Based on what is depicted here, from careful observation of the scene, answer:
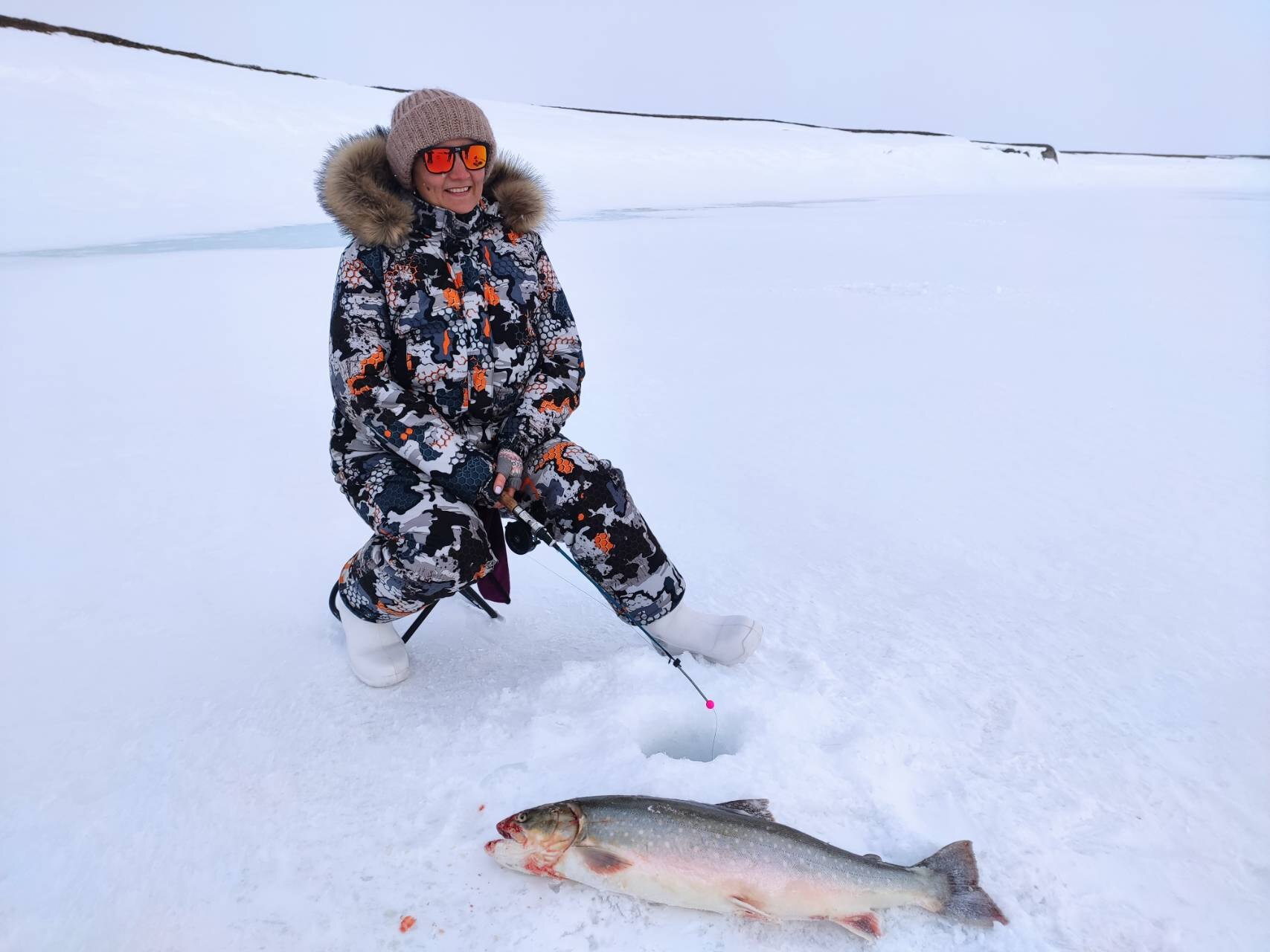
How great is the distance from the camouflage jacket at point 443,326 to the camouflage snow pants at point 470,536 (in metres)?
0.08

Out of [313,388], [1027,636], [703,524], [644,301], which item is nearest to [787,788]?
[1027,636]

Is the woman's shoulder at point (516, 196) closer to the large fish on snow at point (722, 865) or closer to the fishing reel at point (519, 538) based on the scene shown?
the fishing reel at point (519, 538)

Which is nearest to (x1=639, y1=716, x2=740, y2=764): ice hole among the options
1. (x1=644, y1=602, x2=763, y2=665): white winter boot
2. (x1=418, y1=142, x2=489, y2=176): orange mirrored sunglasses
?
(x1=644, y1=602, x2=763, y2=665): white winter boot

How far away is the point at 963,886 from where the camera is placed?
60.1 inches

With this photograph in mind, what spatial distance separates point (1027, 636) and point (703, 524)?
1.21m

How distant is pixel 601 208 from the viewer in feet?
52.9

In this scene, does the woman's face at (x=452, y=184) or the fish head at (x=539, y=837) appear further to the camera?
the woman's face at (x=452, y=184)

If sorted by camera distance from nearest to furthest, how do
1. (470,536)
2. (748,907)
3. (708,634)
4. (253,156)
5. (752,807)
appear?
(748,907)
(752,807)
(470,536)
(708,634)
(253,156)

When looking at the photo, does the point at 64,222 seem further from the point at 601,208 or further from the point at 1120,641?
the point at 1120,641

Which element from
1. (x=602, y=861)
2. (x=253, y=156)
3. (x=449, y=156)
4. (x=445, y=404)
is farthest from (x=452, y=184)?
(x=253, y=156)

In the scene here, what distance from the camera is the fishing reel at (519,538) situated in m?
2.19

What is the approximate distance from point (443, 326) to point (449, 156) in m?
0.45

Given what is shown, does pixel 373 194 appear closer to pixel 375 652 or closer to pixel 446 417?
pixel 446 417

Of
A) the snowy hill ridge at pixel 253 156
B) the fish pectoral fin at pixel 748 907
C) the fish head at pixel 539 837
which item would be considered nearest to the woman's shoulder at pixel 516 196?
the fish head at pixel 539 837
